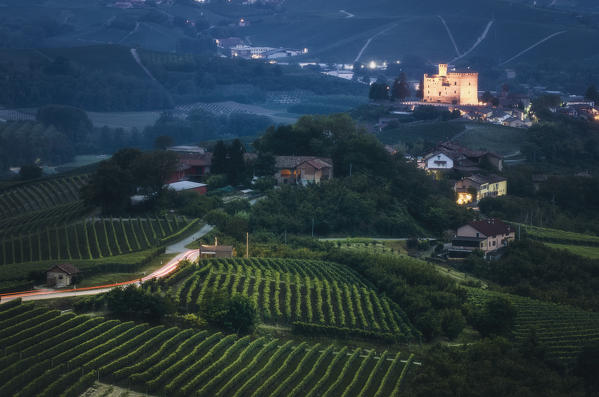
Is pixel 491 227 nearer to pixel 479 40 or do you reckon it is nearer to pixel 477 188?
pixel 477 188

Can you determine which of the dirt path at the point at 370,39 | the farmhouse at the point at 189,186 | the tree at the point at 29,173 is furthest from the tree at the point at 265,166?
the dirt path at the point at 370,39

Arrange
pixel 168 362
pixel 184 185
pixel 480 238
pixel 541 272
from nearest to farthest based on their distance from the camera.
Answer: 1. pixel 168 362
2. pixel 541 272
3. pixel 480 238
4. pixel 184 185

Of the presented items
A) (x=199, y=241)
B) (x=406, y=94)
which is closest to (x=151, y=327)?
(x=199, y=241)

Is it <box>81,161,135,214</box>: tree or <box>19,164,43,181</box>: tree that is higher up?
<box>81,161,135,214</box>: tree

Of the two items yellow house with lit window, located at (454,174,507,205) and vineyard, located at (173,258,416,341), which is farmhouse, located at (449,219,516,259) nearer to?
vineyard, located at (173,258,416,341)

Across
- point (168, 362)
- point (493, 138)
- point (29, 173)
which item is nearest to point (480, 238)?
point (168, 362)

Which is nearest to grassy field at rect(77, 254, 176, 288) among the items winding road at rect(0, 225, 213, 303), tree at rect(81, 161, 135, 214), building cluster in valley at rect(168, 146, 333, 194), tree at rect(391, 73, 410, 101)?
winding road at rect(0, 225, 213, 303)
